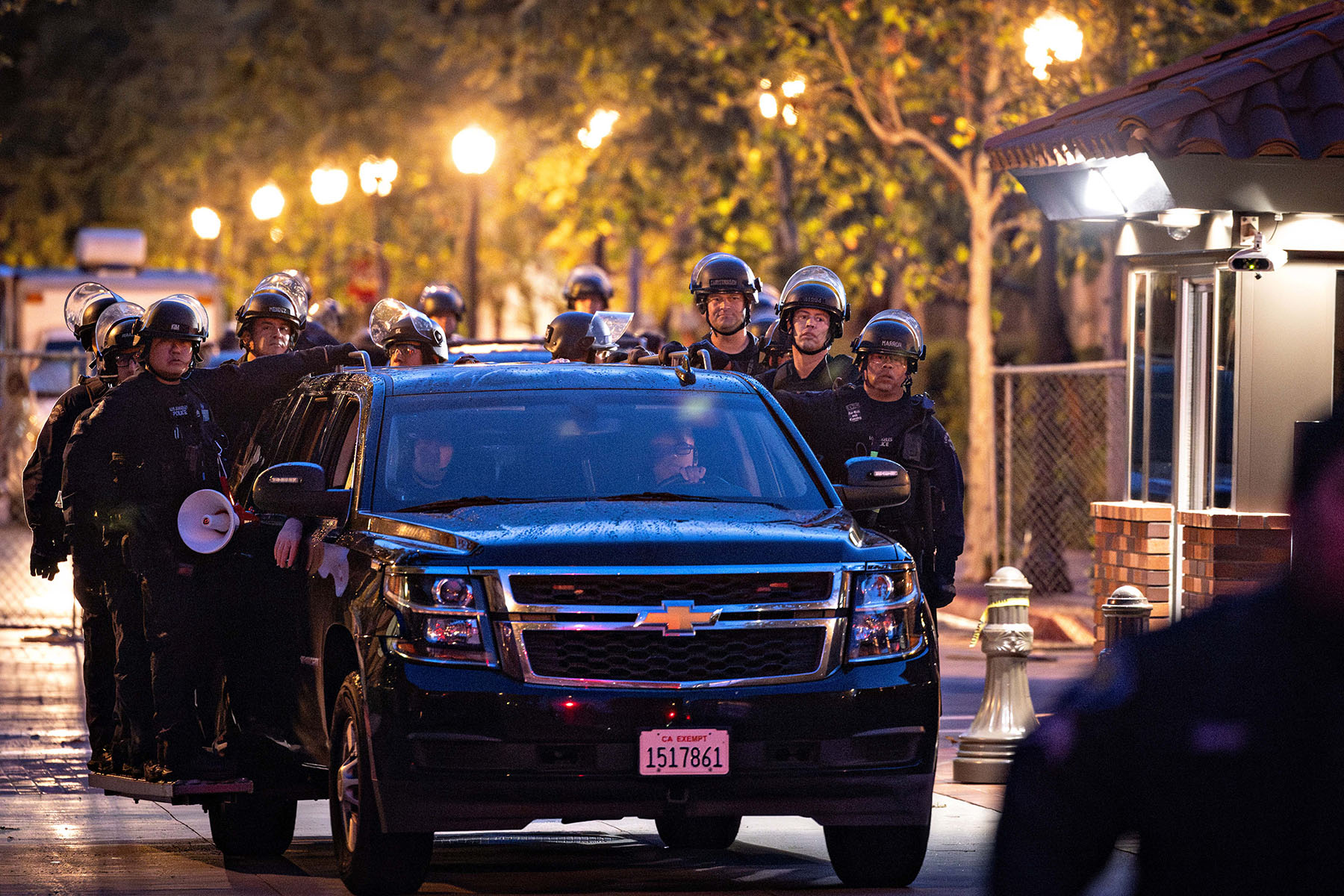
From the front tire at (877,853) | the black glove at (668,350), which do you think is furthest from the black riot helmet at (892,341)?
the front tire at (877,853)

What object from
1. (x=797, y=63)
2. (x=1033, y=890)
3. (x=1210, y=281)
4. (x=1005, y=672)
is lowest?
(x=1005, y=672)

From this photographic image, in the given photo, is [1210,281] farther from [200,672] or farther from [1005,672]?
[200,672]

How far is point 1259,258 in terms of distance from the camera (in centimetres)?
1199

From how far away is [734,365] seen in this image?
1190cm

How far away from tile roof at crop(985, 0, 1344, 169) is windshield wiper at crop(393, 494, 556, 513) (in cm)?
468

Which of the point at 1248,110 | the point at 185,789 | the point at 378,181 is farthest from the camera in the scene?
the point at 378,181

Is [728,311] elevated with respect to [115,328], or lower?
elevated

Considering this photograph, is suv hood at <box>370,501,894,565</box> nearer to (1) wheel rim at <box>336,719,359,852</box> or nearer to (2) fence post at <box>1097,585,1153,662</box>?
(1) wheel rim at <box>336,719,359,852</box>

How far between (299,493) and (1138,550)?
6.12m

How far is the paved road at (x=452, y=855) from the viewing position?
328 inches

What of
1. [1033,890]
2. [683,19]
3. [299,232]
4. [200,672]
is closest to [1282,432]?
[200,672]

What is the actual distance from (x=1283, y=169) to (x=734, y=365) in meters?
2.83

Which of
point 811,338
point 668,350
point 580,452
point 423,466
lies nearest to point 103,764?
point 423,466

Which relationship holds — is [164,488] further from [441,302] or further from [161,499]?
[441,302]
